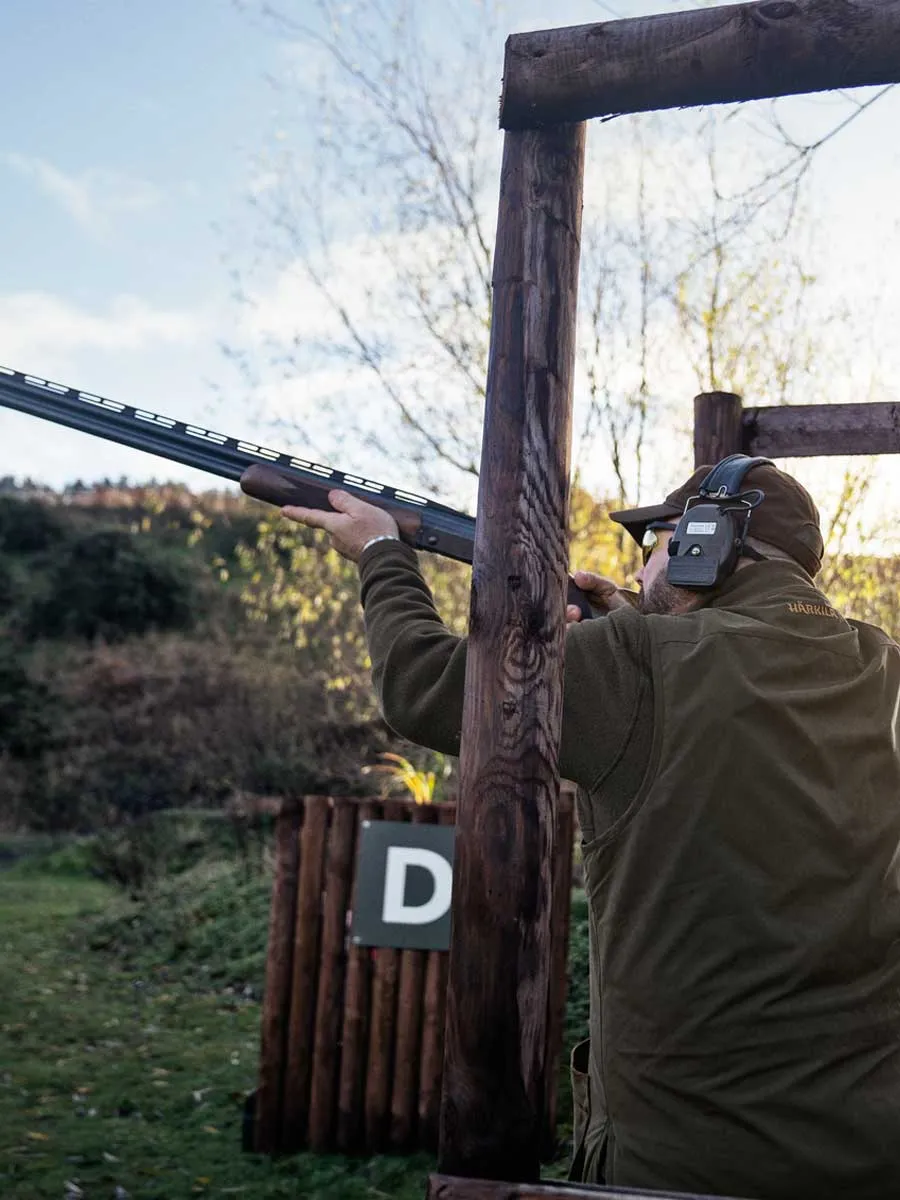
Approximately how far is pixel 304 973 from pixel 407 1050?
61 cm

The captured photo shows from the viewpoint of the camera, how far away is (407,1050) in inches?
218

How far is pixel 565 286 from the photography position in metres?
2.26

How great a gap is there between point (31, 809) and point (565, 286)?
18747 mm

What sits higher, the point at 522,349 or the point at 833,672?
the point at 522,349

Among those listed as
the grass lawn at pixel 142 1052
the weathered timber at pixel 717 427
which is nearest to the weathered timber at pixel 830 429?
the weathered timber at pixel 717 427

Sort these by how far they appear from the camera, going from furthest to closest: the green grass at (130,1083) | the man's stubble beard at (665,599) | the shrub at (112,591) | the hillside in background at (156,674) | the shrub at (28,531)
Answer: the shrub at (28,531) < the shrub at (112,591) < the hillside in background at (156,674) < the green grass at (130,1083) < the man's stubble beard at (665,599)

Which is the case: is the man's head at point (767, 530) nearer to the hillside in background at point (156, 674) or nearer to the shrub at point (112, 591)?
the hillside in background at point (156, 674)

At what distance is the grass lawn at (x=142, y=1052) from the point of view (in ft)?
17.3

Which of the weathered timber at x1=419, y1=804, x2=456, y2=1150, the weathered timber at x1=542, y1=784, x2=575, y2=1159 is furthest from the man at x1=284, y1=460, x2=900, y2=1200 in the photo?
the weathered timber at x1=419, y1=804, x2=456, y2=1150

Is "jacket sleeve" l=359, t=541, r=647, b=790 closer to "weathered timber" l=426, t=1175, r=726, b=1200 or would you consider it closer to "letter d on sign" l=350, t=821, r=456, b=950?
"weathered timber" l=426, t=1175, r=726, b=1200

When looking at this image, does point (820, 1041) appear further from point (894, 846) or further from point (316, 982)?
point (316, 982)

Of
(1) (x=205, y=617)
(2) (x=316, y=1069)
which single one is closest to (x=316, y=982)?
(2) (x=316, y=1069)

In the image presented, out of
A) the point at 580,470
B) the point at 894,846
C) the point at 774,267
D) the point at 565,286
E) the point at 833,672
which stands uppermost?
the point at 774,267

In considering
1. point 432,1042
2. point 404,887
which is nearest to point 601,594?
point 404,887
